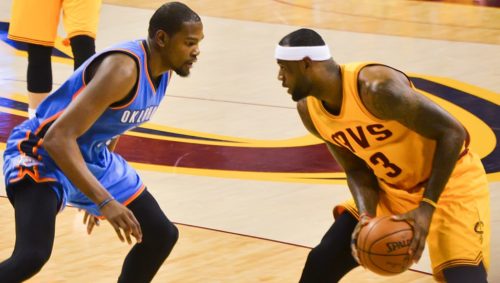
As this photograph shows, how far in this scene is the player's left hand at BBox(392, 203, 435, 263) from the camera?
417 centimetres

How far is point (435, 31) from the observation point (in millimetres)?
11094

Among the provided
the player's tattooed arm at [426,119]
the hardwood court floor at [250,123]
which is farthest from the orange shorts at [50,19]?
the player's tattooed arm at [426,119]

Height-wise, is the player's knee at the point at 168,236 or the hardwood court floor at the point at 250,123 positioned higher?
the player's knee at the point at 168,236

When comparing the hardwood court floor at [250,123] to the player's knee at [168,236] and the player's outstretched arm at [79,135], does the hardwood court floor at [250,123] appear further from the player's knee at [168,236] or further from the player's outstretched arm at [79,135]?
the player's outstretched arm at [79,135]

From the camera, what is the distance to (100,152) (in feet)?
15.8

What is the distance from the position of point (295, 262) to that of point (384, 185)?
1227mm

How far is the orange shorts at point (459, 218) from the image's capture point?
4336mm

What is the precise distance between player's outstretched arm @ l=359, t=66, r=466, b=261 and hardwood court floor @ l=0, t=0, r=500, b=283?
1.34m

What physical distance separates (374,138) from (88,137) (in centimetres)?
120

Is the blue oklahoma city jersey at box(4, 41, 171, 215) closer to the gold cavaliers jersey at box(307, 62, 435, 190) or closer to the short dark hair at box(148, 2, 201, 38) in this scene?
the short dark hair at box(148, 2, 201, 38)

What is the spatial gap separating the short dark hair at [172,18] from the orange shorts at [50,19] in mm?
2997

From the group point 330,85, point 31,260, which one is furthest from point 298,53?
point 31,260

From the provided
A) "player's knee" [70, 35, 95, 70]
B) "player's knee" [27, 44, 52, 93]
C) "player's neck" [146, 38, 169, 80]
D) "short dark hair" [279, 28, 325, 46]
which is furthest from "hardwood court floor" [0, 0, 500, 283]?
"short dark hair" [279, 28, 325, 46]

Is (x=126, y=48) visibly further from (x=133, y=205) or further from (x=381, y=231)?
(x=381, y=231)
